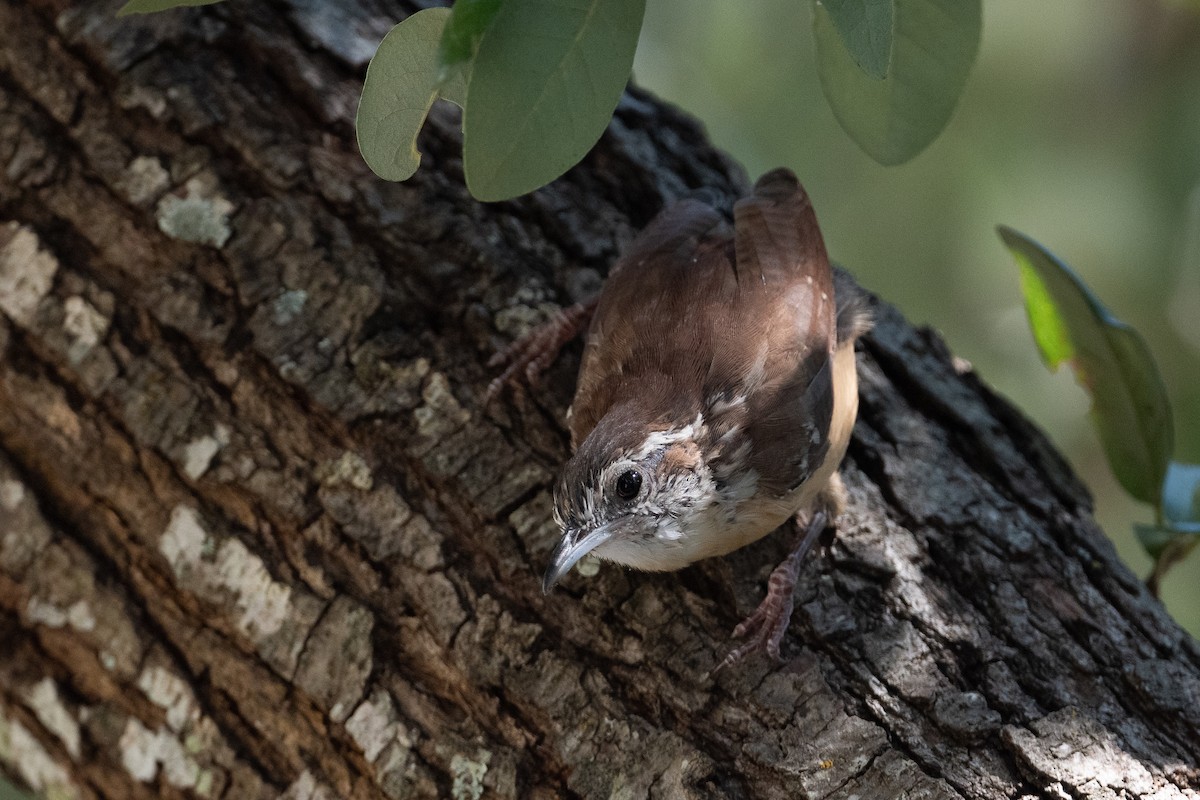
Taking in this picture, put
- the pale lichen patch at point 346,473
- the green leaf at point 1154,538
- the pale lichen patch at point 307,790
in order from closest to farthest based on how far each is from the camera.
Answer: the pale lichen patch at point 307,790
the pale lichen patch at point 346,473
the green leaf at point 1154,538

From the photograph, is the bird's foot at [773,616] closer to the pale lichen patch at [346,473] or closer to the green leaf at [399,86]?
the pale lichen patch at [346,473]

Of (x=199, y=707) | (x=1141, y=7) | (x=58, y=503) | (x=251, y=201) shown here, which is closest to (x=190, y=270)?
(x=251, y=201)

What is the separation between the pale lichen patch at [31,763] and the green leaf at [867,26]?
290 centimetres

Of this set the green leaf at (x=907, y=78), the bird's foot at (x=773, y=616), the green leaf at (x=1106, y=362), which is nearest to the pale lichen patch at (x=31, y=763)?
the bird's foot at (x=773, y=616)

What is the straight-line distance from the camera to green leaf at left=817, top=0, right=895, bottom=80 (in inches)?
66.6

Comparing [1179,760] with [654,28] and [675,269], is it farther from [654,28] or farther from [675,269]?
[654,28]

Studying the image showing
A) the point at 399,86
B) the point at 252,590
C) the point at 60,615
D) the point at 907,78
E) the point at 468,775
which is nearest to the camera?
the point at 399,86

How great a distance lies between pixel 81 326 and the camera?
310cm

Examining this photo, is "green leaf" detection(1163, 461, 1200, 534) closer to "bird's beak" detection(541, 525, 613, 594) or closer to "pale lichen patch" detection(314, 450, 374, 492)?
"bird's beak" detection(541, 525, 613, 594)

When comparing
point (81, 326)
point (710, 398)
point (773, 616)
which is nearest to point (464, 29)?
point (710, 398)

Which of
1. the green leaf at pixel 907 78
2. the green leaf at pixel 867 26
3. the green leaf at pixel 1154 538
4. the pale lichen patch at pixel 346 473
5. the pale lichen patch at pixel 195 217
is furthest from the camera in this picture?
the green leaf at pixel 1154 538

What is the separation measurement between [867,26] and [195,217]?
223 centimetres

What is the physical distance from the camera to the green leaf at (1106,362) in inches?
128

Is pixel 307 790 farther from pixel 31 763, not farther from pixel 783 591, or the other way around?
pixel 783 591
